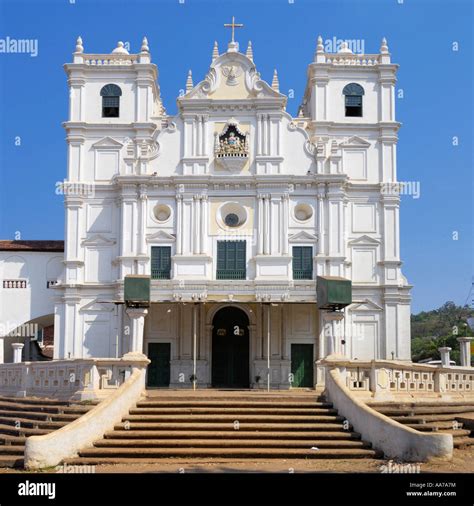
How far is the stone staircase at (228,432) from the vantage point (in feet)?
58.9

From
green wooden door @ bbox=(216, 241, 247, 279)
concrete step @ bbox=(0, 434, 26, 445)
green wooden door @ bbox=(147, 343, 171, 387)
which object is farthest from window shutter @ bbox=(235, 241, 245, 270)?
concrete step @ bbox=(0, 434, 26, 445)

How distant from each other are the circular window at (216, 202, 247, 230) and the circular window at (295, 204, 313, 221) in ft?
7.71

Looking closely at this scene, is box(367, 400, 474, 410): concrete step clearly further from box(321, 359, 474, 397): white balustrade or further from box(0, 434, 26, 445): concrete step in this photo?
box(0, 434, 26, 445): concrete step

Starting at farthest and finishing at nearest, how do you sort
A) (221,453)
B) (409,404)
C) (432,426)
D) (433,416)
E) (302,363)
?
1. (302,363)
2. (409,404)
3. (433,416)
4. (432,426)
5. (221,453)

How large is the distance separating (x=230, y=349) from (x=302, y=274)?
4593mm

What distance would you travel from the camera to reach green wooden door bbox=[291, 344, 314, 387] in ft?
110

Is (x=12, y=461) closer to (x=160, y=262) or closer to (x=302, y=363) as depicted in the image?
(x=160, y=262)

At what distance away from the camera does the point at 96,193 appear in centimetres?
3556

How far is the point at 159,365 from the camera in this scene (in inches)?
1339

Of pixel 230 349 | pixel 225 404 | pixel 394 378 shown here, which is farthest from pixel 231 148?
pixel 225 404
